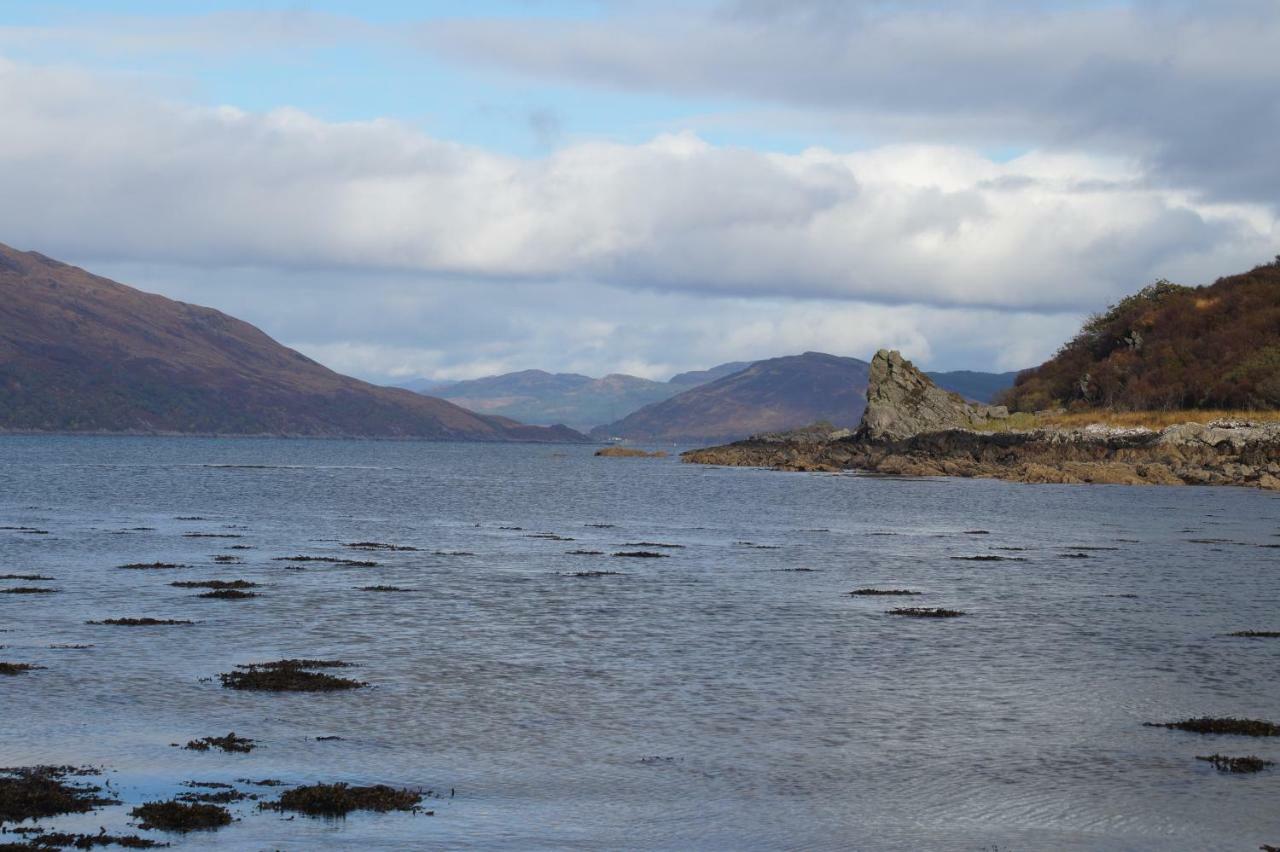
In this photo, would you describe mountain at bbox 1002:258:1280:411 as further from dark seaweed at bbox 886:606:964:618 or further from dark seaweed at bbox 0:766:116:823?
dark seaweed at bbox 0:766:116:823

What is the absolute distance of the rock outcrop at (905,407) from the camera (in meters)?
145

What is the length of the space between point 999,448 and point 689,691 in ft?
353

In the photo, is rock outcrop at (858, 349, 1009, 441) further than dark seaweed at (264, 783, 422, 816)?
Yes

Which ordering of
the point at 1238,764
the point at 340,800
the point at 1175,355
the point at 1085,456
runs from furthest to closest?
the point at 1175,355 → the point at 1085,456 → the point at 1238,764 → the point at 340,800

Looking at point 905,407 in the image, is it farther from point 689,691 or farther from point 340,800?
point 340,800

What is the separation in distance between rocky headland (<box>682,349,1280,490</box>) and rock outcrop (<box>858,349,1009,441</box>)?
0.11m

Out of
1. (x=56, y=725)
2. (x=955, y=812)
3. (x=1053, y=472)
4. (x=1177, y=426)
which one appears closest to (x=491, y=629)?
(x=56, y=725)

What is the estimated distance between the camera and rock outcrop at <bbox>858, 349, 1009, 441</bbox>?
145 meters

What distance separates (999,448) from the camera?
416 ft

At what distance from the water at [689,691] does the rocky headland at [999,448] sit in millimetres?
50295

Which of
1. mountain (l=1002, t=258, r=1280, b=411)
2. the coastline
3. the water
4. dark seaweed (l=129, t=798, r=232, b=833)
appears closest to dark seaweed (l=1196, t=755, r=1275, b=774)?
the water

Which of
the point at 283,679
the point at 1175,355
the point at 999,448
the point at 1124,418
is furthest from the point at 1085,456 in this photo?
the point at 283,679

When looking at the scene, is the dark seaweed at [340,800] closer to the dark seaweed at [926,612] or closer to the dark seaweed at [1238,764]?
the dark seaweed at [1238,764]

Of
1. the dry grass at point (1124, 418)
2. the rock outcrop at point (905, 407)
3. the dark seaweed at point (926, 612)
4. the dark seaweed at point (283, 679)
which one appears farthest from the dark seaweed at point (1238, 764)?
the rock outcrop at point (905, 407)
